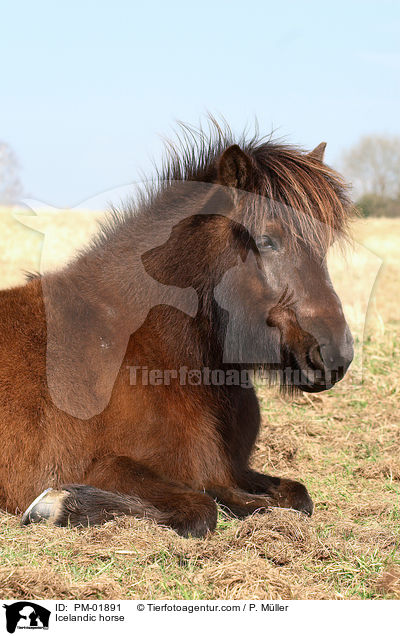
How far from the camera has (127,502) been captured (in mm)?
3430

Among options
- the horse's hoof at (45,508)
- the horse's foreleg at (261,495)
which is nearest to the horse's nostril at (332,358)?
the horse's foreleg at (261,495)

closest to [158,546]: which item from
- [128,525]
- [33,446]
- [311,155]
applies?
[128,525]

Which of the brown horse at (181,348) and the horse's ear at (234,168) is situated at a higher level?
the horse's ear at (234,168)

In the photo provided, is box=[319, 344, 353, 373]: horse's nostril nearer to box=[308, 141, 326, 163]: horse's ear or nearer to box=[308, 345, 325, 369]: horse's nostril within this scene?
box=[308, 345, 325, 369]: horse's nostril

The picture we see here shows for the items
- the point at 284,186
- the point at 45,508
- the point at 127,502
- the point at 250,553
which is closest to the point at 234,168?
the point at 284,186

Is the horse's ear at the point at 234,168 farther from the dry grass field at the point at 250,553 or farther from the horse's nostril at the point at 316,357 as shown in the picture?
the horse's nostril at the point at 316,357

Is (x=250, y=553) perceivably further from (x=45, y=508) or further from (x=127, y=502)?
(x=45, y=508)

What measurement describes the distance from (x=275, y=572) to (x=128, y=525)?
82 cm

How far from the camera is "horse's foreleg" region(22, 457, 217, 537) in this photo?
11.1ft

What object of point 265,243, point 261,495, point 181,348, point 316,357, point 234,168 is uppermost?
point 234,168

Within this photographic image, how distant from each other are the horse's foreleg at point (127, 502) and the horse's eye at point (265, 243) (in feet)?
4.53
